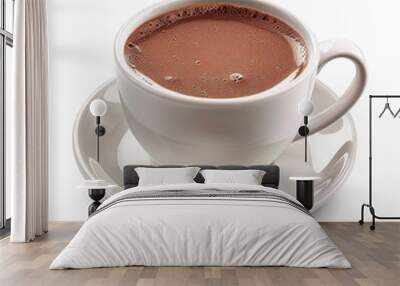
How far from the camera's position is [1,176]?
18.3 ft

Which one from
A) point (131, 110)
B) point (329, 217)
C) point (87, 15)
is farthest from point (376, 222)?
point (87, 15)

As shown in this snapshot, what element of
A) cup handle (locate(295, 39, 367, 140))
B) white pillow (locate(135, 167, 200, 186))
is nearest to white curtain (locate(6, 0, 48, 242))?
white pillow (locate(135, 167, 200, 186))

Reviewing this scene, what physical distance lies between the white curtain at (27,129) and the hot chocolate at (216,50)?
892mm

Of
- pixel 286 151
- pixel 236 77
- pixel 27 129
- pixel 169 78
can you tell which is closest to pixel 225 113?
pixel 236 77

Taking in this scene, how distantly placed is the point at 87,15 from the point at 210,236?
347 centimetres

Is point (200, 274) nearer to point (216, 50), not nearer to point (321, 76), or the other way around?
point (216, 50)

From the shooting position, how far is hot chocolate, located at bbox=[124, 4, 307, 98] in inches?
216

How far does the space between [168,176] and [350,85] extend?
201cm

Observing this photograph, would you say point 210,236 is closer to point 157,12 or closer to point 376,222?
point 157,12

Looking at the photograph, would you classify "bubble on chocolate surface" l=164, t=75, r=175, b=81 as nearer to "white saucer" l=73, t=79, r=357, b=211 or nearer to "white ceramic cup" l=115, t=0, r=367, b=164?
"white ceramic cup" l=115, t=0, r=367, b=164

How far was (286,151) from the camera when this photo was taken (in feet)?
19.6

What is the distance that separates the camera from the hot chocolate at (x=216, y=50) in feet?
18.0

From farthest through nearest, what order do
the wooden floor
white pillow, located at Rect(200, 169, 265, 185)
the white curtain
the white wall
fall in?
the white wall
white pillow, located at Rect(200, 169, 265, 185)
the white curtain
the wooden floor

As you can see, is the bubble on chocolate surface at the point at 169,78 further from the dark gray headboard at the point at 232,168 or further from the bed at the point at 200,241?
the bed at the point at 200,241
